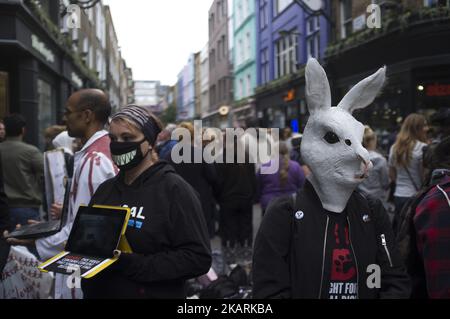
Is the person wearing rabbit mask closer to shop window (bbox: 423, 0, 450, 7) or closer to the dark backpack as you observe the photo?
the dark backpack

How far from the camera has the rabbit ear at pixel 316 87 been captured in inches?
76.2

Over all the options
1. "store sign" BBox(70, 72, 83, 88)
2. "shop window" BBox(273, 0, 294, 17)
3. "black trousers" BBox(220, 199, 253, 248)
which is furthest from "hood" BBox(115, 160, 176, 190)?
"shop window" BBox(273, 0, 294, 17)

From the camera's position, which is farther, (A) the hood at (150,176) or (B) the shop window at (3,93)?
(B) the shop window at (3,93)

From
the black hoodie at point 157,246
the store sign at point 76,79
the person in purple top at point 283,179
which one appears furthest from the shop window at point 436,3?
the store sign at point 76,79

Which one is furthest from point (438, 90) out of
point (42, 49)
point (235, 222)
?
point (42, 49)

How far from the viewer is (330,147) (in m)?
1.97

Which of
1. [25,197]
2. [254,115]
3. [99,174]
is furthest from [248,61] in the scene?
[99,174]

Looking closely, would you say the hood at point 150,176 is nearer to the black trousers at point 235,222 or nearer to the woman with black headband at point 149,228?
the woman with black headband at point 149,228

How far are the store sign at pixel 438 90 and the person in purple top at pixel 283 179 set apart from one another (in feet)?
21.3

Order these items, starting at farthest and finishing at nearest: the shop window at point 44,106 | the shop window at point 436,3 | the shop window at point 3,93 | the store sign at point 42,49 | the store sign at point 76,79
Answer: the store sign at point 76,79 < the shop window at point 44,106 < the store sign at point 42,49 < the shop window at point 436,3 < the shop window at point 3,93

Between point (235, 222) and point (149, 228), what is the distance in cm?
423

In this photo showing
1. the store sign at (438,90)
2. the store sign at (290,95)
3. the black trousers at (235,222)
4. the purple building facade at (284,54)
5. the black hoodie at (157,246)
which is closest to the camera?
the black hoodie at (157,246)

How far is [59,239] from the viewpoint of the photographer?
2648mm
